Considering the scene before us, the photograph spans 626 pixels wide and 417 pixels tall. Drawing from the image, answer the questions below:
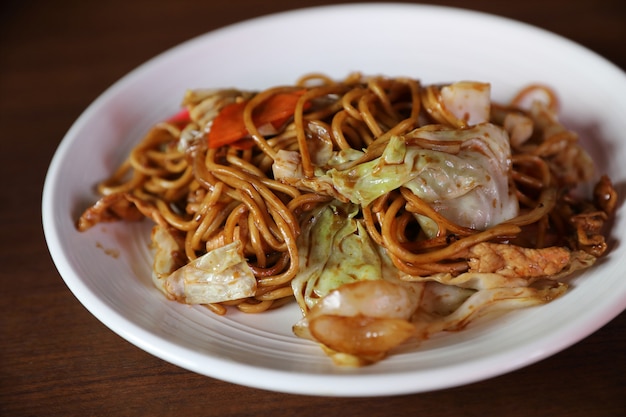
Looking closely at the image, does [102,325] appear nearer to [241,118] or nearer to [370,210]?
[241,118]

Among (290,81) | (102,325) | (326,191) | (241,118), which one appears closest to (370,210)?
(326,191)

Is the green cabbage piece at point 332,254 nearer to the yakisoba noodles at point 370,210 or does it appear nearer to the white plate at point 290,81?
the yakisoba noodles at point 370,210

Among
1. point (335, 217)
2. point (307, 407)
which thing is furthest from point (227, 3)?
point (307, 407)

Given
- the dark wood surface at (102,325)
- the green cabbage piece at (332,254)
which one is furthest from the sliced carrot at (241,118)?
the dark wood surface at (102,325)

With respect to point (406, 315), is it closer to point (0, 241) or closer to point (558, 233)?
point (558, 233)

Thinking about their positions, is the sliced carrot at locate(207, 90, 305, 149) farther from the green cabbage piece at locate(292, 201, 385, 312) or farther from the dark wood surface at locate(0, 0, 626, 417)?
the dark wood surface at locate(0, 0, 626, 417)

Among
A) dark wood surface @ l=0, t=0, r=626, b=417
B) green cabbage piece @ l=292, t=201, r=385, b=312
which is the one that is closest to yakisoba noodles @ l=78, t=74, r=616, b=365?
green cabbage piece @ l=292, t=201, r=385, b=312

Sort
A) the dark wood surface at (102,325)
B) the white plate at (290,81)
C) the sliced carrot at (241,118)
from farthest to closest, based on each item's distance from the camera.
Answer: the sliced carrot at (241,118) < the dark wood surface at (102,325) < the white plate at (290,81)

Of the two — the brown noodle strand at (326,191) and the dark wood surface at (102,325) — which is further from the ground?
the brown noodle strand at (326,191)
